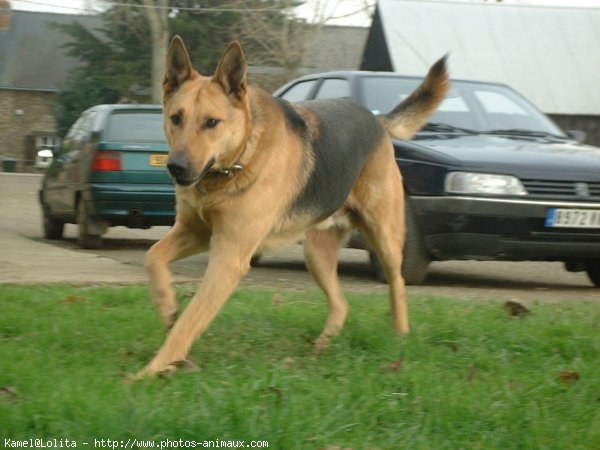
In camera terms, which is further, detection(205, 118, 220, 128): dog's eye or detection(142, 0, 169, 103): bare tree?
detection(142, 0, 169, 103): bare tree

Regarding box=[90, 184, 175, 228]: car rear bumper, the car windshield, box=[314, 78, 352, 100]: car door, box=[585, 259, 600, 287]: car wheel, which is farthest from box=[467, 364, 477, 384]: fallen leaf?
box=[90, 184, 175, 228]: car rear bumper

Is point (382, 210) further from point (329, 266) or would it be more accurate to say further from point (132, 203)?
point (132, 203)

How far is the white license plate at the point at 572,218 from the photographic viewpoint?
839 centimetres

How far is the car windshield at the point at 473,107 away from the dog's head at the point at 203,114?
389 cm

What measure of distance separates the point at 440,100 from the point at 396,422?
3437 millimetres

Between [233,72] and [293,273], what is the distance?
4575 millimetres

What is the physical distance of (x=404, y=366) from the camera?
16.5 ft

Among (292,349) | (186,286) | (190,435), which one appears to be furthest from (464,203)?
(190,435)

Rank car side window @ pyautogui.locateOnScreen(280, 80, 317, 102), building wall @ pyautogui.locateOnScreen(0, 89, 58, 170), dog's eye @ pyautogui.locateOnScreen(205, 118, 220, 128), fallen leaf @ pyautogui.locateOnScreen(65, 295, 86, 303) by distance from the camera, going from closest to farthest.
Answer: dog's eye @ pyautogui.locateOnScreen(205, 118, 220, 128), fallen leaf @ pyautogui.locateOnScreen(65, 295, 86, 303), car side window @ pyautogui.locateOnScreen(280, 80, 317, 102), building wall @ pyautogui.locateOnScreen(0, 89, 58, 170)

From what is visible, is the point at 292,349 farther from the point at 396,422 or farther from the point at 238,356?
the point at 396,422

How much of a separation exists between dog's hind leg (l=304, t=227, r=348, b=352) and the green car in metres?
5.42

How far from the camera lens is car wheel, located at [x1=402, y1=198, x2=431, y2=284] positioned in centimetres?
855

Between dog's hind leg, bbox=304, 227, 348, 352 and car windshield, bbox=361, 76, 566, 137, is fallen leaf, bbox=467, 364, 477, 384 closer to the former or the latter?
dog's hind leg, bbox=304, 227, 348, 352

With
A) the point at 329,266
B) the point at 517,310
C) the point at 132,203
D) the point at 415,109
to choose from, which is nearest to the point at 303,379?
the point at 329,266
